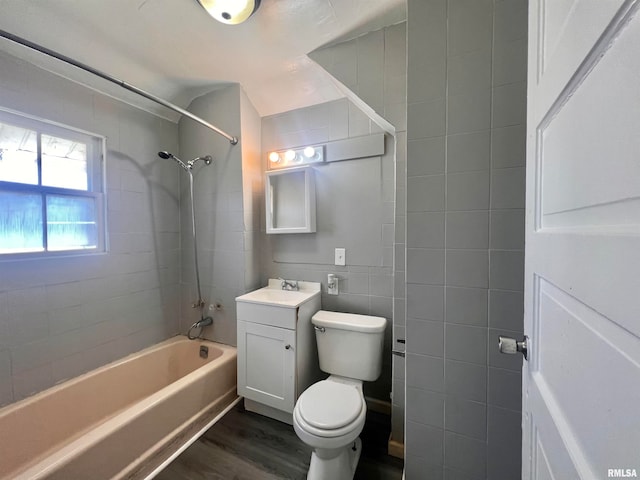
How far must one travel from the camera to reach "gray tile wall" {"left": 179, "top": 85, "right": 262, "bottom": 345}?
77.7 inches

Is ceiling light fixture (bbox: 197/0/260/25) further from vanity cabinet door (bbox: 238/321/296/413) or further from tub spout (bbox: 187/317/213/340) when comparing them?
tub spout (bbox: 187/317/213/340)

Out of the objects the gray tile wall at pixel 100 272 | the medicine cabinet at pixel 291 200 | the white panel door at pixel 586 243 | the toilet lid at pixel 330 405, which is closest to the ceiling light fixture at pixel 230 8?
the medicine cabinet at pixel 291 200

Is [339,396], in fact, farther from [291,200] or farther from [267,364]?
[291,200]

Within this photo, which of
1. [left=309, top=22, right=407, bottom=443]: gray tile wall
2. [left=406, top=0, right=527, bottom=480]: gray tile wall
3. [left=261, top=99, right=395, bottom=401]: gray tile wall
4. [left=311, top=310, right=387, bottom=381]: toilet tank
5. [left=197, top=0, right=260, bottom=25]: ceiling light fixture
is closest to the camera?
[left=406, top=0, right=527, bottom=480]: gray tile wall

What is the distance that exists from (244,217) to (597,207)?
1912 millimetres

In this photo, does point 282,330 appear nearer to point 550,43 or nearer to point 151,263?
Answer: point 151,263

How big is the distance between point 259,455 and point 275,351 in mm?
539

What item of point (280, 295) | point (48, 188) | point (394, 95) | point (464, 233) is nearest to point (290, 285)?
point (280, 295)

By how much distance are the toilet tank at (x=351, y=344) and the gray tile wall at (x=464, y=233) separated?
1.41 ft

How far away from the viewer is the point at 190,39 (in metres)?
1.50

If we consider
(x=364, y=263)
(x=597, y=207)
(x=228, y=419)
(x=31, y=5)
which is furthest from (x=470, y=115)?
(x=228, y=419)

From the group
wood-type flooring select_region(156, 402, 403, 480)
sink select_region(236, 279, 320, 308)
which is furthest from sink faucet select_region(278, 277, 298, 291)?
wood-type flooring select_region(156, 402, 403, 480)

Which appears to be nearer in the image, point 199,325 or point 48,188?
point 48,188

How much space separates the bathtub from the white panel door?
1.69m
